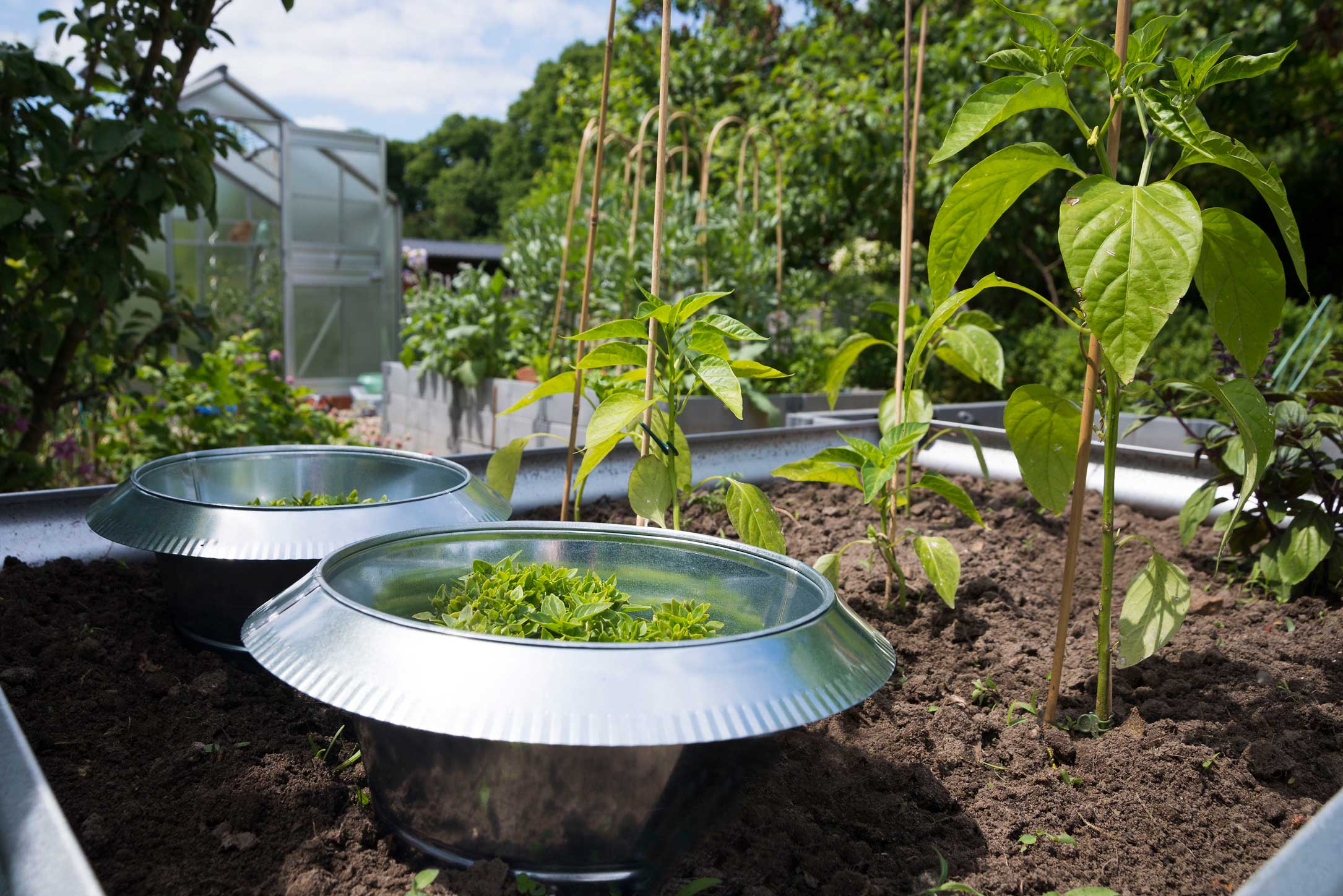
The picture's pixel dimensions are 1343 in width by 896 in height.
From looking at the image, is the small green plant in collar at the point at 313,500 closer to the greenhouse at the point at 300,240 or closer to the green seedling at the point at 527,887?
the green seedling at the point at 527,887

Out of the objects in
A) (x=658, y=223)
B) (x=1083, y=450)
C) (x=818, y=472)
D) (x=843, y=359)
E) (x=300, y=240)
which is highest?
(x=300, y=240)

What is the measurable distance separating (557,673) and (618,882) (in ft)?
0.94

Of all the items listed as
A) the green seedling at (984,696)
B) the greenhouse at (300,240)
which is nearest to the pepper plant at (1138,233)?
the green seedling at (984,696)

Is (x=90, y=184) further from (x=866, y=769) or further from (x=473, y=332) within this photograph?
(x=866, y=769)

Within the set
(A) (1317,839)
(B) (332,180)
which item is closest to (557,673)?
(A) (1317,839)

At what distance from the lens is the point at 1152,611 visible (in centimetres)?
140

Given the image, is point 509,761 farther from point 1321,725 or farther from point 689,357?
point 1321,725

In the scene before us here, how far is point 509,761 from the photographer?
3.04ft

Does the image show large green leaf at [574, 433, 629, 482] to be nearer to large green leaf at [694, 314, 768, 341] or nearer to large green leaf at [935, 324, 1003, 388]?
large green leaf at [694, 314, 768, 341]

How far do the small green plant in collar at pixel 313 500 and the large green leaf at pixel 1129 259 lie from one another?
46.1 inches

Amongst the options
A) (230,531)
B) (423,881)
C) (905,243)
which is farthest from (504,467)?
(423,881)

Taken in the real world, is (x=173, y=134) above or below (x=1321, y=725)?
above

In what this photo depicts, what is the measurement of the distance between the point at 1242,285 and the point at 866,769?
0.84 m

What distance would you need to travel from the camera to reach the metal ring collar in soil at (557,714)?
2.86 feet
